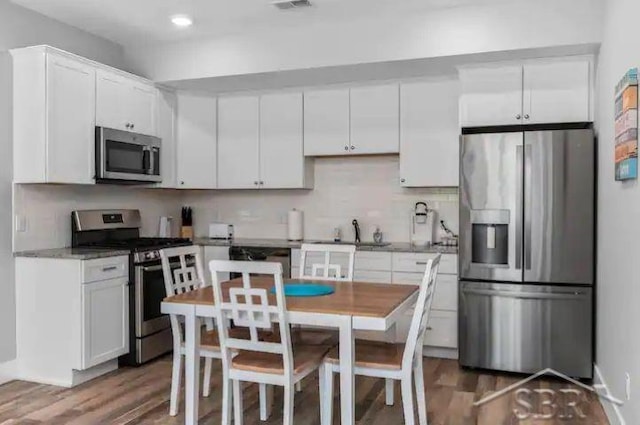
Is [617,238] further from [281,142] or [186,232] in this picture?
[186,232]

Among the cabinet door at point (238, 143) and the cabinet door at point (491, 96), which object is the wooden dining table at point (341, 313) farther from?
the cabinet door at point (238, 143)

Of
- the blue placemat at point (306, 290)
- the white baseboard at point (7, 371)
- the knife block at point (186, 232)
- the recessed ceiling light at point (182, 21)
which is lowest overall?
the white baseboard at point (7, 371)

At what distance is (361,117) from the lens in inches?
191

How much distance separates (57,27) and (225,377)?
304 centimetres

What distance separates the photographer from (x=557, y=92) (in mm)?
4066

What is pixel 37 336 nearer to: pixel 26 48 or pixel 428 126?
pixel 26 48

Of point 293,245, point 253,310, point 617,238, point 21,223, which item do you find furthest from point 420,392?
point 21,223

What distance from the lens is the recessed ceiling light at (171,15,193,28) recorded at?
413 centimetres

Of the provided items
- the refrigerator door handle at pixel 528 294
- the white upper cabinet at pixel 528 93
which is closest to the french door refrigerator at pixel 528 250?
the refrigerator door handle at pixel 528 294

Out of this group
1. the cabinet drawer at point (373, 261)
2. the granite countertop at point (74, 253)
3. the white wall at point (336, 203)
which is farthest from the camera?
the white wall at point (336, 203)

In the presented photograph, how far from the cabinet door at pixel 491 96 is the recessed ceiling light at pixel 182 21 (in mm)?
2072

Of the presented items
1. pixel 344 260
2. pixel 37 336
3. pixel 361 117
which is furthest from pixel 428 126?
pixel 37 336

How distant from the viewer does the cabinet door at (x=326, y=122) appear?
491 cm

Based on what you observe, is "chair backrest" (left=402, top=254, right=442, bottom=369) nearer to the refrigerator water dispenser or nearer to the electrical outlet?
the refrigerator water dispenser
